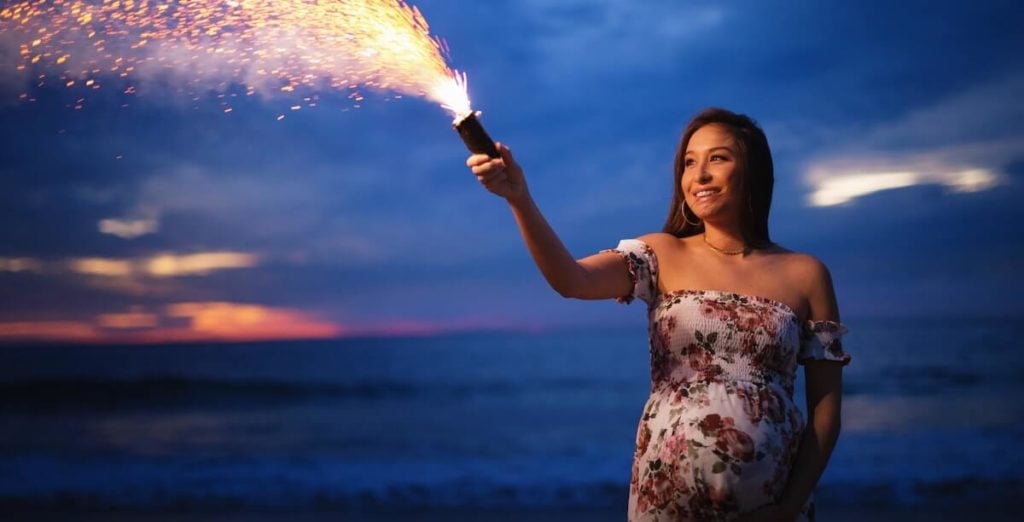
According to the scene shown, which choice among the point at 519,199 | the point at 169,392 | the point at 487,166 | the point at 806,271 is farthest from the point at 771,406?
the point at 169,392

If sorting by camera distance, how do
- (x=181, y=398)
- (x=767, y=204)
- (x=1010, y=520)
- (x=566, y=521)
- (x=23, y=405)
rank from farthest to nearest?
(x=181, y=398), (x=23, y=405), (x=566, y=521), (x=1010, y=520), (x=767, y=204)

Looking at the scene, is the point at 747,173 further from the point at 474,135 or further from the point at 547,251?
the point at 474,135

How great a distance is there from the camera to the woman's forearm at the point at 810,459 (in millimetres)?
1881

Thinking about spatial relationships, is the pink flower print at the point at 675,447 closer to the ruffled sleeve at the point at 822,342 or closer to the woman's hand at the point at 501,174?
the ruffled sleeve at the point at 822,342

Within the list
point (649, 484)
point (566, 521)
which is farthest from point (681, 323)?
point (566, 521)

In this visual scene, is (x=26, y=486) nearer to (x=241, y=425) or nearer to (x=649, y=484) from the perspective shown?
(x=241, y=425)

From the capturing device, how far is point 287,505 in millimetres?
6348

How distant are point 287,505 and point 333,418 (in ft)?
16.3

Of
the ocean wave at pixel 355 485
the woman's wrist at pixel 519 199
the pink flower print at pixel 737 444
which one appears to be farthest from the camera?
the ocean wave at pixel 355 485

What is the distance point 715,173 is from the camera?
79.0 inches

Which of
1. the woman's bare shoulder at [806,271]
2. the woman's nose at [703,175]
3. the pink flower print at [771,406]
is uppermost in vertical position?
the woman's nose at [703,175]

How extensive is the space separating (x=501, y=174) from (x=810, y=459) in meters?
0.92

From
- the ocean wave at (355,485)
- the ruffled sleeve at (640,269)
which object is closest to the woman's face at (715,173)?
the ruffled sleeve at (640,269)

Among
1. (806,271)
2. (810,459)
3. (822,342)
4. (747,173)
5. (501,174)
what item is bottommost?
(810,459)
